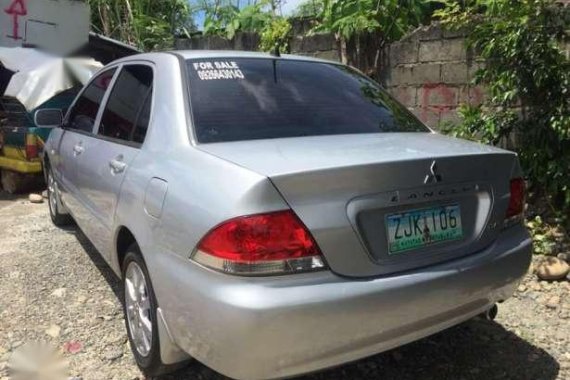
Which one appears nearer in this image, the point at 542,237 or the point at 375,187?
the point at 375,187

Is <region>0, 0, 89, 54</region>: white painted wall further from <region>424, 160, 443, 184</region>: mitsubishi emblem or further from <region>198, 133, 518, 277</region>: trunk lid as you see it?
<region>424, 160, 443, 184</region>: mitsubishi emblem

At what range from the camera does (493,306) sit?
269cm

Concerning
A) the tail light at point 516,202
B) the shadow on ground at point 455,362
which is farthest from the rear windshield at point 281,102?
the shadow on ground at point 455,362

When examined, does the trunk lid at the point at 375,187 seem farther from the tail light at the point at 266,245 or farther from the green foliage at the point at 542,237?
the green foliage at the point at 542,237

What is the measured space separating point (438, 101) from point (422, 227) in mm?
3525

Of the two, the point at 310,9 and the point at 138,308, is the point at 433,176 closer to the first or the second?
the point at 138,308

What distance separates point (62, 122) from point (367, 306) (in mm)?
3413

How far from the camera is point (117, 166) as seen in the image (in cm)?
296

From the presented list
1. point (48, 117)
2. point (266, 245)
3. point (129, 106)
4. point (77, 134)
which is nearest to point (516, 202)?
point (266, 245)

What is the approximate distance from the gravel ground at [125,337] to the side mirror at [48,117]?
1.06 m

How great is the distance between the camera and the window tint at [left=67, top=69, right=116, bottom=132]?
3.86 meters

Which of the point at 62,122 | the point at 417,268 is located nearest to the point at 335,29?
the point at 62,122

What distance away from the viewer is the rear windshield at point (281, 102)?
2631 millimetres

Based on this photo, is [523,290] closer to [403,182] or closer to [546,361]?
[546,361]
